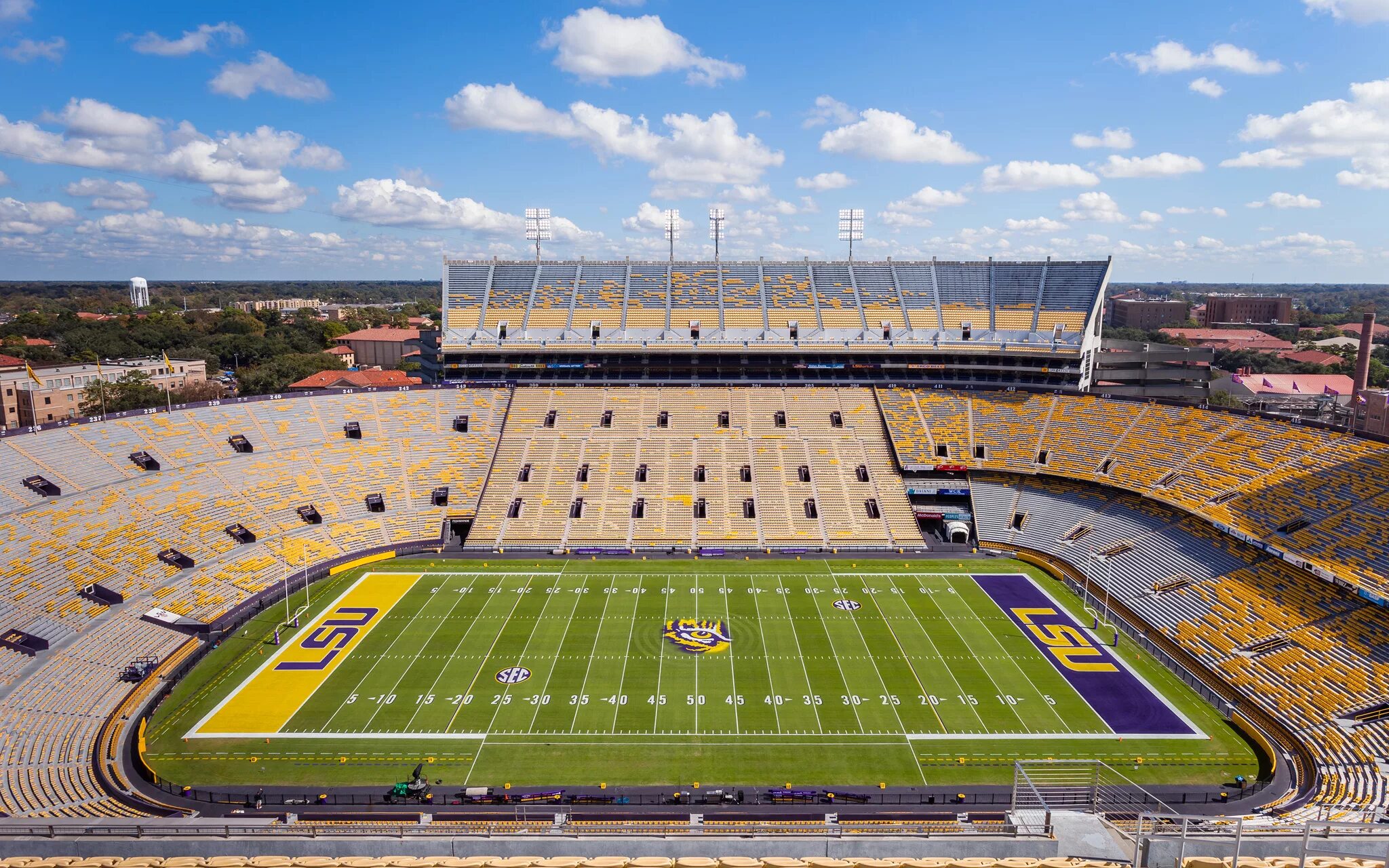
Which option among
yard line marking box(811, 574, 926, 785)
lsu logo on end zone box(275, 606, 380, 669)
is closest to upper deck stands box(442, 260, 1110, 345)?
lsu logo on end zone box(275, 606, 380, 669)

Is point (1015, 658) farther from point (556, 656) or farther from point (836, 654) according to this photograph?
point (556, 656)

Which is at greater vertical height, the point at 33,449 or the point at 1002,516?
the point at 33,449

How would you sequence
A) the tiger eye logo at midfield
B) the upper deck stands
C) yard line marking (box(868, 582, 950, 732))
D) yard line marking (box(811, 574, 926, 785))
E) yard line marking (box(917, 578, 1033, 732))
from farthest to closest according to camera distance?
the upper deck stands, the tiger eye logo at midfield, yard line marking (box(868, 582, 950, 732)), yard line marking (box(917, 578, 1033, 732)), yard line marking (box(811, 574, 926, 785))

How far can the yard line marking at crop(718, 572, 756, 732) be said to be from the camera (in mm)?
25891

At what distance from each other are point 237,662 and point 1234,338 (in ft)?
483

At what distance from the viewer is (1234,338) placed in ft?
417

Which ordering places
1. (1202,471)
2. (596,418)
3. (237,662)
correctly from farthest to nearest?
(596,418)
(1202,471)
(237,662)

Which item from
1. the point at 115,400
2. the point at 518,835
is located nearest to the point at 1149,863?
the point at 518,835

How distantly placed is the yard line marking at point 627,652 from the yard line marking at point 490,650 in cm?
412

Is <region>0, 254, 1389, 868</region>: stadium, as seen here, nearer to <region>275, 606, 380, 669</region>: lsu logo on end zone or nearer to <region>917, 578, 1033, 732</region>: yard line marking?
<region>917, 578, 1033, 732</region>: yard line marking

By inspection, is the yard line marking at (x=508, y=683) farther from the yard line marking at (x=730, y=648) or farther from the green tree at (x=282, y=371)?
the green tree at (x=282, y=371)

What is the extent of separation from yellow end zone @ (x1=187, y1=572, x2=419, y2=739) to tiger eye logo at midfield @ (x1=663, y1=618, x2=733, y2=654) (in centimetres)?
1296

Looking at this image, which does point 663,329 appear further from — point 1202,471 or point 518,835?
point 518,835

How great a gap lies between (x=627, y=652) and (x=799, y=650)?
6.91m
